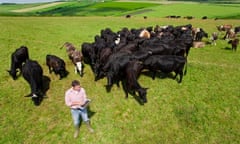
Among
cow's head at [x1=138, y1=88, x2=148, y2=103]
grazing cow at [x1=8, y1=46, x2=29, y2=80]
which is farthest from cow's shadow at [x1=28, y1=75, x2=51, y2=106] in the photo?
cow's head at [x1=138, y1=88, x2=148, y2=103]

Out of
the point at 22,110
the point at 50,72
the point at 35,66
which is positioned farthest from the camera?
the point at 50,72

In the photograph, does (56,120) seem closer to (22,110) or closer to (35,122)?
(35,122)

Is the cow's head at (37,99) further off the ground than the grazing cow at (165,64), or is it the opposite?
the grazing cow at (165,64)

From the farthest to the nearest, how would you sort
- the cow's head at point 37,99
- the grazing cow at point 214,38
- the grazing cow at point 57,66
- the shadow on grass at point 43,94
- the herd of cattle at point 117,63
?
the grazing cow at point 214,38
the grazing cow at point 57,66
the herd of cattle at point 117,63
the shadow on grass at point 43,94
the cow's head at point 37,99

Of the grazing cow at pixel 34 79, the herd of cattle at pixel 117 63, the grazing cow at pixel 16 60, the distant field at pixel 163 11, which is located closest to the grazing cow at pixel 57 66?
the herd of cattle at pixel 117 63

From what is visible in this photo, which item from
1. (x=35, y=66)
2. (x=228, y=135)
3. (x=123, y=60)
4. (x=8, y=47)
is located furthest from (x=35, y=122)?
(x=8, y=47)

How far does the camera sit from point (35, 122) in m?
10.5

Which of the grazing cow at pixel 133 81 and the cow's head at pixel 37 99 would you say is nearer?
the cow's head at pixel 37 99

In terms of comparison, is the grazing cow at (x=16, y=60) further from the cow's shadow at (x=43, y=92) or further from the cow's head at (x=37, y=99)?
the cow's head at (x=37, y=99)

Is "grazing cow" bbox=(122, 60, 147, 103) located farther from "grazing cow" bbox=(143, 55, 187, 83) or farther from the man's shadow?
the man's shadow

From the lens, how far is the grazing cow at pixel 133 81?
37.3 feet

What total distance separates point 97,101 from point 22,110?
3396mm

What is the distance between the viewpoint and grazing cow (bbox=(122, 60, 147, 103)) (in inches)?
448

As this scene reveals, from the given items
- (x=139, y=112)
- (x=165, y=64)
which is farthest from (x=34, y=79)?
(x=165, y=64)
